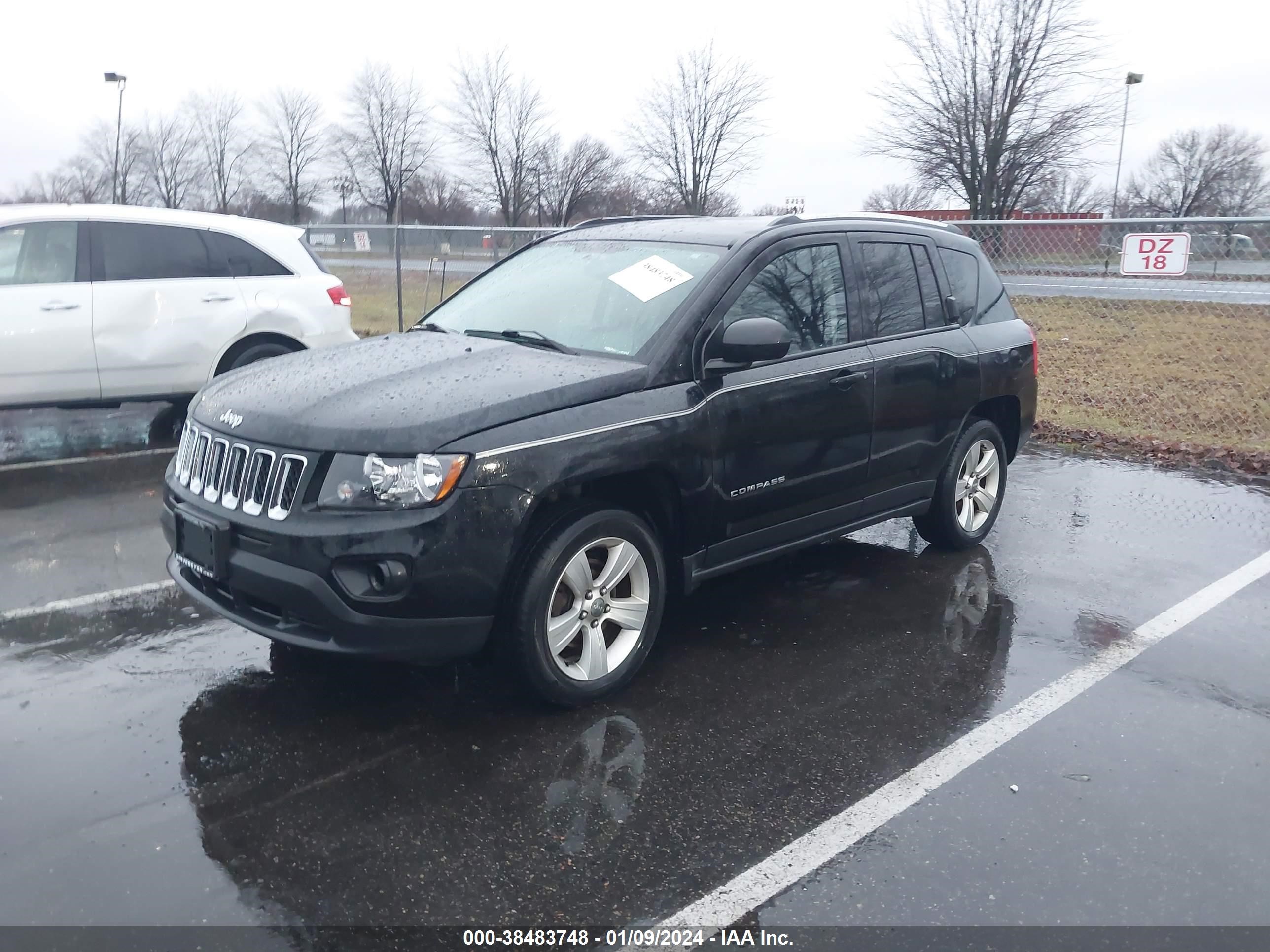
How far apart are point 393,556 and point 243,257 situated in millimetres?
6043

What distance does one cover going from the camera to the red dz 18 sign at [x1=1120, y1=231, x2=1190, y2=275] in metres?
8.89

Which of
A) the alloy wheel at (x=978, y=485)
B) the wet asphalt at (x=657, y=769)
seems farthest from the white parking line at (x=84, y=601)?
the alloy wheel at (x=978, y=485)

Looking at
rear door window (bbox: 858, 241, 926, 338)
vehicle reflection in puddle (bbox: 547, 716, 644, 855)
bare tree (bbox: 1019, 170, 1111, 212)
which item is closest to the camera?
vehicle reflection in puddle (bbox: 547, 716, 644, 855)

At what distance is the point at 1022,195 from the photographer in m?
31.3

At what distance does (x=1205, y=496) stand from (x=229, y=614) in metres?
6.75

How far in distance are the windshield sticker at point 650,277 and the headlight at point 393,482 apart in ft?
4.68

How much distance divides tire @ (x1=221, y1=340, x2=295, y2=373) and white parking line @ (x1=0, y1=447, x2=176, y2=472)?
0.82 m

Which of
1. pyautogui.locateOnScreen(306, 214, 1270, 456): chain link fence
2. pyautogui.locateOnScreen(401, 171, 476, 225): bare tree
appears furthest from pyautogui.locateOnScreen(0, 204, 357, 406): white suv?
pyautogui.locateOnScreen(401, 171, 476, 225): bare tree

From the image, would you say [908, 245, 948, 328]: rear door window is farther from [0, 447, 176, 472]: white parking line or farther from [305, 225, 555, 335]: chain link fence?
[305, 225, 555, 335]: chain link fence

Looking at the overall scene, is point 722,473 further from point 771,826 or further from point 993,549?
point 993,549

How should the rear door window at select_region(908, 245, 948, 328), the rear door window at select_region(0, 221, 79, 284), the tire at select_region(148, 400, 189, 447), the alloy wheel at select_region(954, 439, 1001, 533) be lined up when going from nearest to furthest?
the rear door window at select_region(908, 245, 948, 328) → the alloy wheel at select_region(954, 439, 1001, 533) → the rear door window at select_region(0, 221, 79, 284) → the tire at select_region(148, 400, 189, 447)

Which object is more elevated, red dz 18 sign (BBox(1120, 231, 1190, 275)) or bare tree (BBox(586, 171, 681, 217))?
bare tree (BBox(586, 171, 681, 217))

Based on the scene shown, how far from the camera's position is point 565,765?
11.7 feet

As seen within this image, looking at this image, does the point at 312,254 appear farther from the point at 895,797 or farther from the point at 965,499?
the point at 895,797
